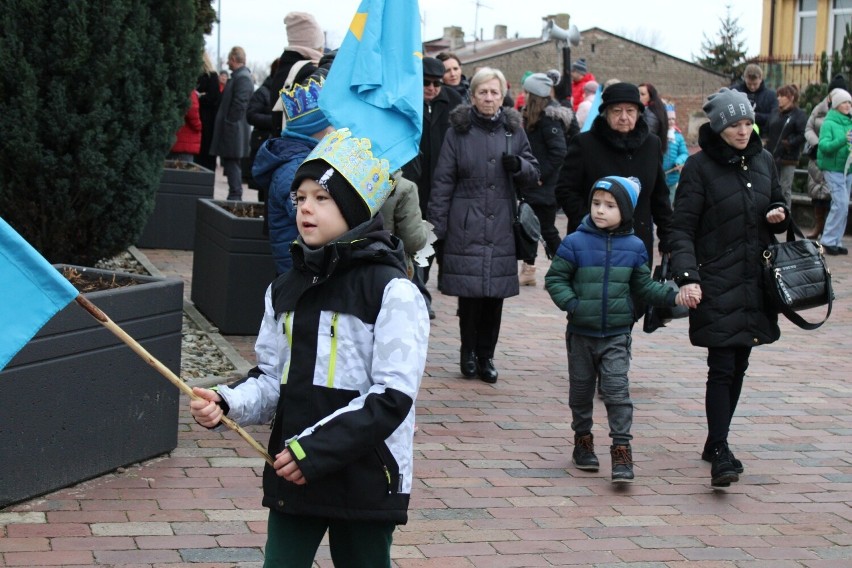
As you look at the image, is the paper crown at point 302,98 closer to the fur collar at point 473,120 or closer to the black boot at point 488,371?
the fur collar at point 473,120

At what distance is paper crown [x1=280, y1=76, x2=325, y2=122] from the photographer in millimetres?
6551

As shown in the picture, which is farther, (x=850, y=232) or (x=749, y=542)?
(x=850, y=232)

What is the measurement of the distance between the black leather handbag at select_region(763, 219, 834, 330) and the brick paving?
36.3 inches

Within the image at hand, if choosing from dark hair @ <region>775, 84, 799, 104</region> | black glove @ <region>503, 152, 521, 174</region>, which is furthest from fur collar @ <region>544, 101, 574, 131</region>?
dark hair @ <region>775, 84, 799, 104</region>

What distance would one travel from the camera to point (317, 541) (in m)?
3.50

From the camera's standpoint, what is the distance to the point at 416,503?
5652mm

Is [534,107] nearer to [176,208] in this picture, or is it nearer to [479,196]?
[479,196]

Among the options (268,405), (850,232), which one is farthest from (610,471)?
(850,232)

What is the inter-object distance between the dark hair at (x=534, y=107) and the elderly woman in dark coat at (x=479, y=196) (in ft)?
10.0

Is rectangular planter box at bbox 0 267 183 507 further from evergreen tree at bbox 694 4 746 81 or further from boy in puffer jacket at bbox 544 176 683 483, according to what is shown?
evergreen tree at bbox 694 4 746 81

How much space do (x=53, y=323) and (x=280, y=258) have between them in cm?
174

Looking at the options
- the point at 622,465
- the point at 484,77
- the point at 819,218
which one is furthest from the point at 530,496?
the point at 819,218

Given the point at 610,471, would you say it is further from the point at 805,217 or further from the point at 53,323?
the point at 805,217

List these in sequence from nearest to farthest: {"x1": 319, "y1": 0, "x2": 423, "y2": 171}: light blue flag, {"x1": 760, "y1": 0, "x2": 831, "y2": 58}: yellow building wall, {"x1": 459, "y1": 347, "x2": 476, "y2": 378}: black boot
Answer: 1. {"x1": 319, "y1": 0, "x2": 423, "y2": 171}: light blue flag
2. {"x1": 459, "y1": 347, "x2": 476, "y2": 378}: black boot
3. {"x1": 760, "y1": 0, "x2": 831, "y2": 58}: yellow building wall
